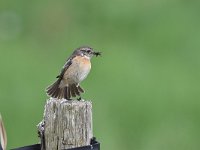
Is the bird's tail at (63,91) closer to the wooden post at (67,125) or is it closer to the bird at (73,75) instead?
the bird at (73,75)

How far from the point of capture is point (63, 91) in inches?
279

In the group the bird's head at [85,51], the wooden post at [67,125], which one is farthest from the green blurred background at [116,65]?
the wooden post at [67,125]

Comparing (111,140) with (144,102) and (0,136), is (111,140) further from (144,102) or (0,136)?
(0,136)

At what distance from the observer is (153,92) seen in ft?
40.1

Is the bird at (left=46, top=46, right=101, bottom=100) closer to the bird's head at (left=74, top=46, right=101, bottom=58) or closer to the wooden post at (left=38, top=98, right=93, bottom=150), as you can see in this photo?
the bird's head at (left=74, top=46, right=101, bottom=58)

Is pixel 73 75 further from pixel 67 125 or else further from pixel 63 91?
pixel 67 125

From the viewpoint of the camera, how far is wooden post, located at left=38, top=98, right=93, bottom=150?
6313 mm

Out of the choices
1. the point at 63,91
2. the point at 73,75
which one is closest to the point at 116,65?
the point at 73,75

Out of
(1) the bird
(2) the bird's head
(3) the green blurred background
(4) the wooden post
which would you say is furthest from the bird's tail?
(3) the green blurred background

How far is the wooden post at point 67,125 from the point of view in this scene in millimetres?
6313

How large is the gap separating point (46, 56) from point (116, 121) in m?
2.52

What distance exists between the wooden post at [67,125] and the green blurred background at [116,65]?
14.2 feet

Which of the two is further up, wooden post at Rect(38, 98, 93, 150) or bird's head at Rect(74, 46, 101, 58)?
bird's head at Rect(74, 46, 101, 58)

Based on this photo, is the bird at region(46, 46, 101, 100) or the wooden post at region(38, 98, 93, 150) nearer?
the wooden post at region(38, 98, 93, 150)
